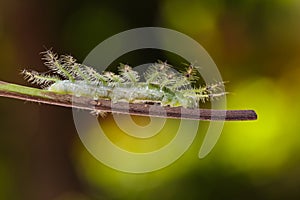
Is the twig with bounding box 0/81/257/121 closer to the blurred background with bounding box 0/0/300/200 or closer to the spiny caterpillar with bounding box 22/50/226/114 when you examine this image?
the spiny caterpillar with bounding box 22/50/226/114

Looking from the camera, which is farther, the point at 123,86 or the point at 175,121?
the point at 175,121

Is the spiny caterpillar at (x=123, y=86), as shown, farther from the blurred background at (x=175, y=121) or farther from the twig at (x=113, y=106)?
the blurred background at (x=175, y=121)

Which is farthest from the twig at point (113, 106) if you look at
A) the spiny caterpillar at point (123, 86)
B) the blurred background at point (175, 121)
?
the blurred background at point (175, 121)

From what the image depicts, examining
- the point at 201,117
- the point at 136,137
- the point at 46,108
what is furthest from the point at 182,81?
the point at 46,108

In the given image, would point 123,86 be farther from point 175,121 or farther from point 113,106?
point 175,121

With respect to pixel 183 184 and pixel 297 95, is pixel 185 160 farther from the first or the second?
pixel 297 95

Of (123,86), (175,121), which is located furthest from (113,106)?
(175,121)
